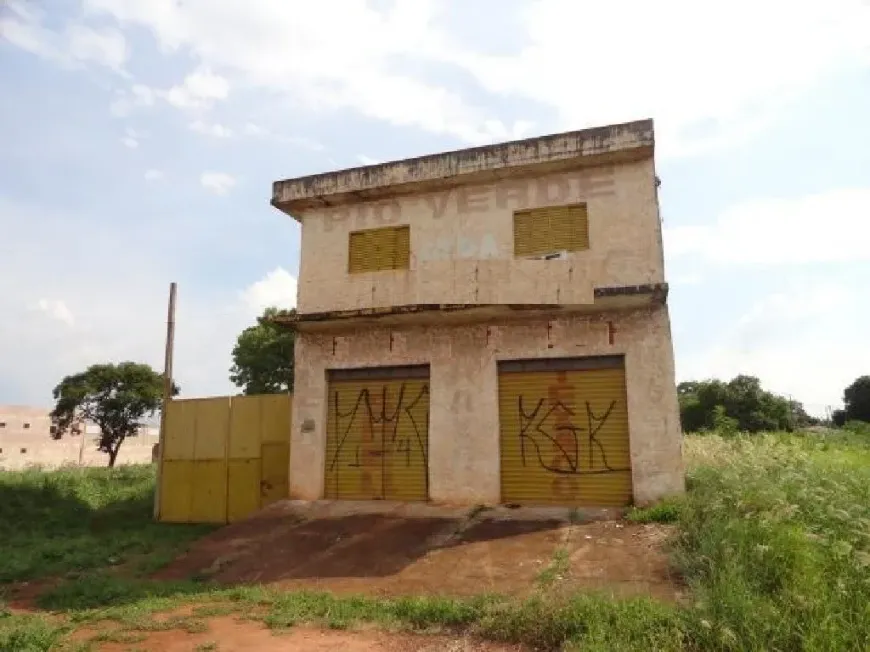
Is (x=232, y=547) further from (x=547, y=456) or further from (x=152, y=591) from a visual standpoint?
(x=547, y=456)

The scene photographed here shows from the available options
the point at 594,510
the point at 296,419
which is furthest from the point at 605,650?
the point at 296,419

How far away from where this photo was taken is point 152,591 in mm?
7430

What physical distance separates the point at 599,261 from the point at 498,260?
1769 millimetres

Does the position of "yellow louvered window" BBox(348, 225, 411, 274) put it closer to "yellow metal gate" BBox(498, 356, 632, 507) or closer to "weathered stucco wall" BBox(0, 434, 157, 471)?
"yellow metal gate" BBox(498, 356, 632, 507)

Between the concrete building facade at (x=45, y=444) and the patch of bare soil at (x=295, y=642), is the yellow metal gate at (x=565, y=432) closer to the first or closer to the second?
the patch of bare soil at (x=295, y=642)

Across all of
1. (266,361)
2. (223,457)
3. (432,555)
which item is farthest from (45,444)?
(432,555)

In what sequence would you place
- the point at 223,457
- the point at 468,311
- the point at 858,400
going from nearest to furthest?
the point at 468,311
the point at 223,457
the point at 858,400

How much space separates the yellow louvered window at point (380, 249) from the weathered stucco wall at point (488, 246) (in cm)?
14

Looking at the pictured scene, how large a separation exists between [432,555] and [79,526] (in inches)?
353

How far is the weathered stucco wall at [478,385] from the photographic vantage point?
9.45 metres

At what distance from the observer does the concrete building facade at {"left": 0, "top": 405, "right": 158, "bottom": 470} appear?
39844 millimetres

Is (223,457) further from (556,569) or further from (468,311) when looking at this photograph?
(556,569)

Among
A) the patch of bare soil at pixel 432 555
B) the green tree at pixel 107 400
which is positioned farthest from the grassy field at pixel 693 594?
the green tree at pixel 107 400

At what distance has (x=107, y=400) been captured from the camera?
3397 centimetres
